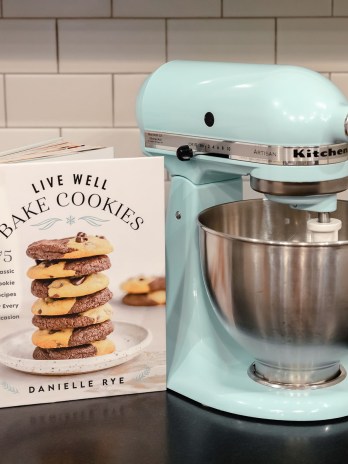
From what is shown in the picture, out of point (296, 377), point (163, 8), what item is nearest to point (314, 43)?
point (163, 8)

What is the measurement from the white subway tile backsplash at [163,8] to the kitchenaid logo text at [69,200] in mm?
438

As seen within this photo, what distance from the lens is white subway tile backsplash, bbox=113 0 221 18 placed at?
141cm

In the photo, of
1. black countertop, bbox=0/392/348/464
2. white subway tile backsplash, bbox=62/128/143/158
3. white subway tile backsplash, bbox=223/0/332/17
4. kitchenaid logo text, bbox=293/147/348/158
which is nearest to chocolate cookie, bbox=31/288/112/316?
black countertop, bbox=0/392/348/464

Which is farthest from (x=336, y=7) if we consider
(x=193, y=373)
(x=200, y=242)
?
(x=193, y=373)

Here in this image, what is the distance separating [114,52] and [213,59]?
0.49 feet

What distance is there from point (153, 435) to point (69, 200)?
278 mm

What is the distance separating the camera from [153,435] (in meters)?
1.06

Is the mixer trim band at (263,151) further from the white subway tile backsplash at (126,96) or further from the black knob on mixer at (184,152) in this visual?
the white subway tile backsplash at (126,96)

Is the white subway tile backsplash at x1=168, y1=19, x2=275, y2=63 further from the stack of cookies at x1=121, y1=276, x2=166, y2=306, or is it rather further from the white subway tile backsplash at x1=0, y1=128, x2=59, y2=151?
the stack of cookies at x1=121, y1=276, x2=166, y2=306

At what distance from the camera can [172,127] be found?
1.14 meters

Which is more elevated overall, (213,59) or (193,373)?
(213,59)

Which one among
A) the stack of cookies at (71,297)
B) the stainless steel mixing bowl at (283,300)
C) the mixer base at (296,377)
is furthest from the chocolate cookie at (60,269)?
the mixer base at (296,377)

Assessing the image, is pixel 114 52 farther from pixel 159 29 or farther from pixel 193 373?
pixel 193 373

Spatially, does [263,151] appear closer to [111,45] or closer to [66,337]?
[66,337]
